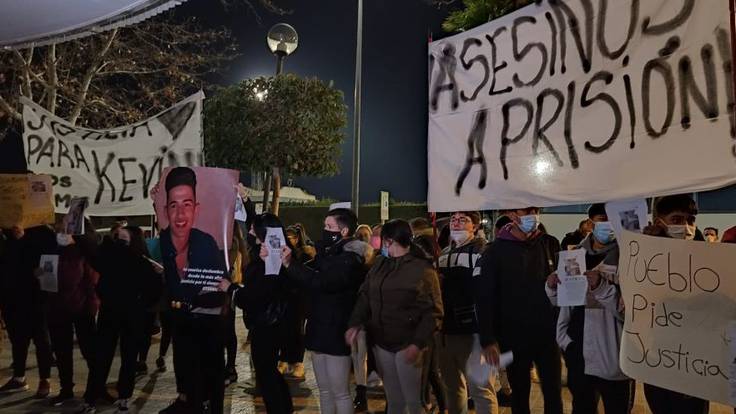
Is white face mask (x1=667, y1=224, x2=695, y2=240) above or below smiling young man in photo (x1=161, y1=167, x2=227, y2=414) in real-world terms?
above

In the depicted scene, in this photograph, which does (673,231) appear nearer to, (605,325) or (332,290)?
(605,325)

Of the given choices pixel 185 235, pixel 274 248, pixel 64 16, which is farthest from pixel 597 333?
pixel 64 16

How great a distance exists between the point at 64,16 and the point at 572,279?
17.5 feet

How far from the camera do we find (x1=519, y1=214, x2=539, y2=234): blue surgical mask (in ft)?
15.8

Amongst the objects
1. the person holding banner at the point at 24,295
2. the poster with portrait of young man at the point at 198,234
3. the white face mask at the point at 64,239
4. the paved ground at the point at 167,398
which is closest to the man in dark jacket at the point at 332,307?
the poster with portrait of young man at the point at 198,234

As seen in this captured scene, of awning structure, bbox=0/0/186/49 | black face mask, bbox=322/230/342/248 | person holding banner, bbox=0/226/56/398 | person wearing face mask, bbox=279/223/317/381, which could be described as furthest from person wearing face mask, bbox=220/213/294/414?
person holding banner, bbox=0/226/56/398

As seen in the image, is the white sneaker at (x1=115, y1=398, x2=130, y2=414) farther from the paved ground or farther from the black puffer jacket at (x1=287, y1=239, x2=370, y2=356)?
the black puffer jacket at (x1=287, y1=239, x2=370, y2=356)

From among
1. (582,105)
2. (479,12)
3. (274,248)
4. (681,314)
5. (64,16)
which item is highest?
(479,12)

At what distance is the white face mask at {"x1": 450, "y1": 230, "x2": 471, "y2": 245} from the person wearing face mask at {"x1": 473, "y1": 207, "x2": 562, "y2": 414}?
70cm

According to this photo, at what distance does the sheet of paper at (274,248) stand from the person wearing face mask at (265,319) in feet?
0.59

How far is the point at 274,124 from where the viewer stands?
19.0 metres

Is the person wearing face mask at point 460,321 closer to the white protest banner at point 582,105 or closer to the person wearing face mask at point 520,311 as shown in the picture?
the person wearing face mask at point 520,311

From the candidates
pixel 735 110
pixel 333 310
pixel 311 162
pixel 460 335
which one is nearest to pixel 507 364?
pixel 460 335

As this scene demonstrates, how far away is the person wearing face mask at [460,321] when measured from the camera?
509cm
